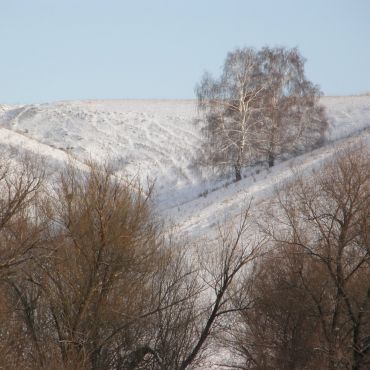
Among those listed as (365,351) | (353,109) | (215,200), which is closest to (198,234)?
(215,200)

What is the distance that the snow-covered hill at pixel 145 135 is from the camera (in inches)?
1236

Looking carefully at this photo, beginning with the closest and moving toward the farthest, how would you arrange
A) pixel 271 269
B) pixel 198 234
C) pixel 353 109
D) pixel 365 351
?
pixel 365 351, pixel 271 269, pixel 198 234, pixel 353 109

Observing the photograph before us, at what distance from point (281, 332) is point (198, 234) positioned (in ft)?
29.0

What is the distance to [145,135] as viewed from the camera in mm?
45594

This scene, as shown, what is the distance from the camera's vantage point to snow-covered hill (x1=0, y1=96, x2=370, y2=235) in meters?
31.4

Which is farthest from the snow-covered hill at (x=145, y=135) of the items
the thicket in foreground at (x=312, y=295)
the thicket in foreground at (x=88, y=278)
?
the thicket in foreground at (x=88, y=278)

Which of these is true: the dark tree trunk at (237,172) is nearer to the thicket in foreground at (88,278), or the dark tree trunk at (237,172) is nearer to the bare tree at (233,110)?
the bare tree at (233,110)

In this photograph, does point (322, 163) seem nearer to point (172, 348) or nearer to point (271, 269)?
point (271, 269)

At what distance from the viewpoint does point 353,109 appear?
149 ft

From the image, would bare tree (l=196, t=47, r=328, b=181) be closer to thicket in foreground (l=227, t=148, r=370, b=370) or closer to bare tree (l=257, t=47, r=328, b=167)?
bare tree (l=257, t=47, r=328, b=167)

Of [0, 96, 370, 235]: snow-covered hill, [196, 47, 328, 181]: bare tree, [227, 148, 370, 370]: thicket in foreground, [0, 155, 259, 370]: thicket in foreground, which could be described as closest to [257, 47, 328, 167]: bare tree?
[196, 47, 328, 181]: bare tree

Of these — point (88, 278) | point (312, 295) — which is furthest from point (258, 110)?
point (88, 278)

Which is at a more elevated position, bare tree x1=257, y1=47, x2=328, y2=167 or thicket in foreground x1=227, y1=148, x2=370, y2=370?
bare tree x1=257, y1=47, x2=328, y2=167

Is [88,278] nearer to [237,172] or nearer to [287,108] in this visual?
[237,172]
